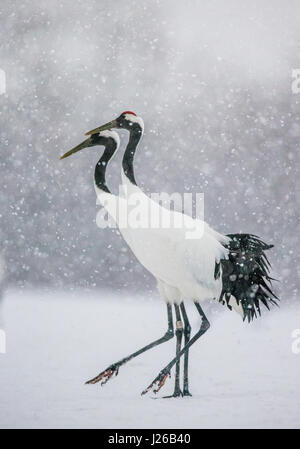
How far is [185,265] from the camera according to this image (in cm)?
341

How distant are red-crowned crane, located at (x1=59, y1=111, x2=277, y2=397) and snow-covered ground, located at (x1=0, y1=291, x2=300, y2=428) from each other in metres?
0.16

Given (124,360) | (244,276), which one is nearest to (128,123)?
(244,276)

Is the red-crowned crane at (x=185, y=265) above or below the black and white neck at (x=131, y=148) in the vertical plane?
below

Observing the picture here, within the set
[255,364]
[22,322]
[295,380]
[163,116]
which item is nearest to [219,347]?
[255,364]

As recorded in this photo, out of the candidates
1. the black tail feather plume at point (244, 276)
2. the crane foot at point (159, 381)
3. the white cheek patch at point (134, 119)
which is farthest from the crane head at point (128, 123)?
the crane foot at point (159, 381)

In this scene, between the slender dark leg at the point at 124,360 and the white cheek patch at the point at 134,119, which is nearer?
the slender dark leg at the point at 124,360

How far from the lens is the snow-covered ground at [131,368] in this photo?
10.7 feet

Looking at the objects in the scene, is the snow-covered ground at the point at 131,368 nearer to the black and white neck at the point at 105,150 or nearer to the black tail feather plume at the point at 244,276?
the black tail feather plume at the point at 244,276

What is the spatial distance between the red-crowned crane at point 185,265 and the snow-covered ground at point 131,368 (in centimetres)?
16

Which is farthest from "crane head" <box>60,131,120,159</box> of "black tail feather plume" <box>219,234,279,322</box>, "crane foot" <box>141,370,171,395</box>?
"crane foot" <box>141,370,171,395</box>

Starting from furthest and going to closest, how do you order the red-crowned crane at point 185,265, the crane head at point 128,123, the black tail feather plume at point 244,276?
the crane head at point 128,123 → the black tail feather plume at point 244,276 → the red-crowned crane at point 185,265

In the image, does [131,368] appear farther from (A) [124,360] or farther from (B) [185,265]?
(B) [185,265]

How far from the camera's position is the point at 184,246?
3436 millimetres

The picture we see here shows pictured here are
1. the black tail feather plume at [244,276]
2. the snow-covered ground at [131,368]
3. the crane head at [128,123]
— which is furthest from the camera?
the crane head at [128,123]
